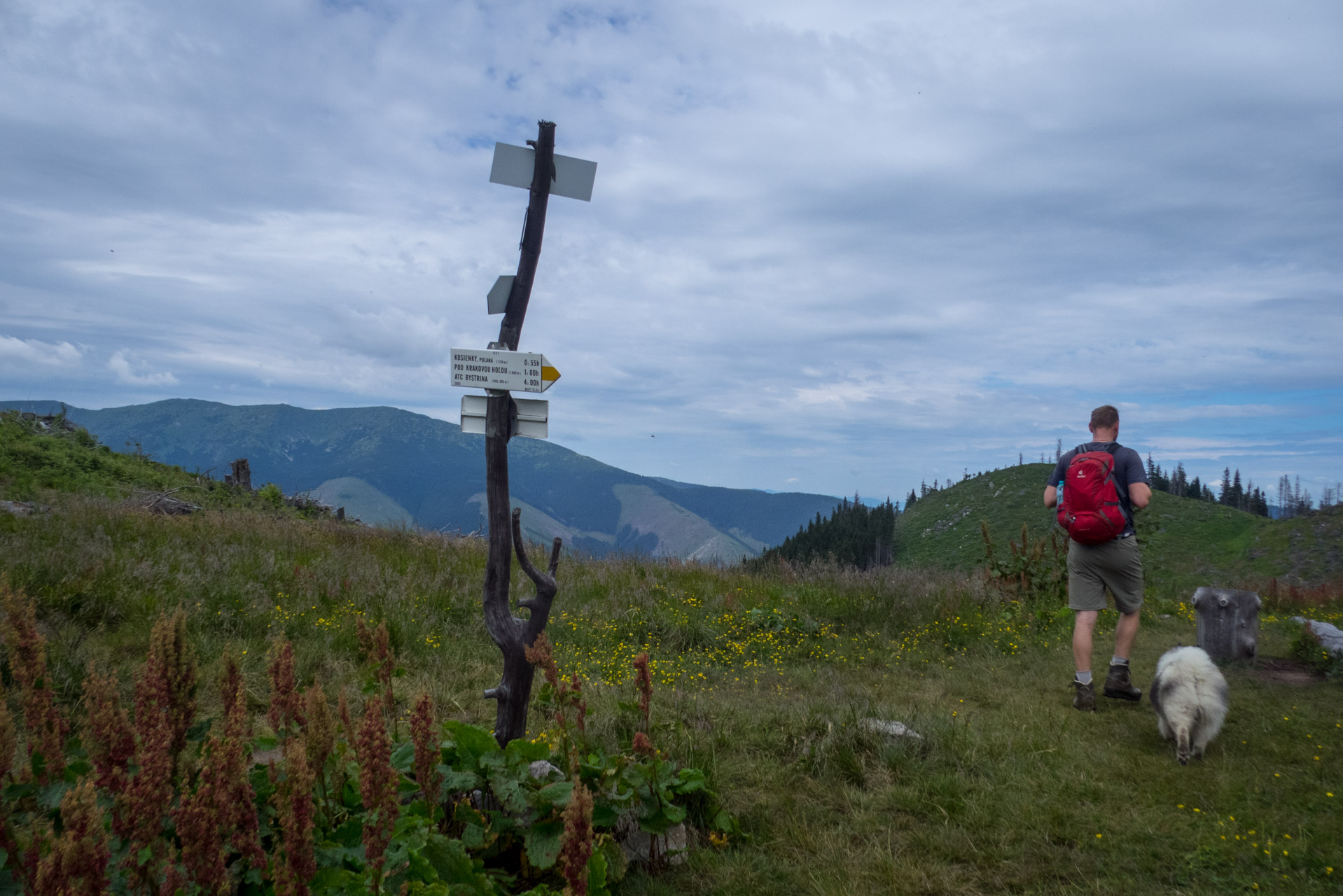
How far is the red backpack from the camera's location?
18.1 ft

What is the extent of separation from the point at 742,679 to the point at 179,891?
5.24 meters

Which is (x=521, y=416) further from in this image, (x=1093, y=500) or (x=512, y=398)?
(x=1093, y=500)

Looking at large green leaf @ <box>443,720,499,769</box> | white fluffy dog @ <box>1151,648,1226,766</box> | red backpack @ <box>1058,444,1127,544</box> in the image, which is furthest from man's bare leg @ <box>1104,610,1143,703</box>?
large green leaf @ <box>443,720,499,769</box>

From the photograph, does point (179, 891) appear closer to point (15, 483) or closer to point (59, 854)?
point (59, 854)

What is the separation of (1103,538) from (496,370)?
191 inches

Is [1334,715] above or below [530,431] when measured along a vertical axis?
below

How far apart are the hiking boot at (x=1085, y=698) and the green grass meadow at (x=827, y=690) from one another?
90mm

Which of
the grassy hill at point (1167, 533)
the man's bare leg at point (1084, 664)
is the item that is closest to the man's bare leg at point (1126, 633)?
the man's bare leg at point (1084, 664)

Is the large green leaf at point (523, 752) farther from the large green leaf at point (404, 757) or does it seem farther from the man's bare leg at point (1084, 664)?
the man's bare leg at point (1084, 664)

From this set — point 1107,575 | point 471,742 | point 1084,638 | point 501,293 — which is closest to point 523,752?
point 471,742

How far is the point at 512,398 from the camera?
390cm

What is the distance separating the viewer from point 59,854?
1.48 metres

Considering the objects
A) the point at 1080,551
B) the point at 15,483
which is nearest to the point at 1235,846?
the point at 1080,551

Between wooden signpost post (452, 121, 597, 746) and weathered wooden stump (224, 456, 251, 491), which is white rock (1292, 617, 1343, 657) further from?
weathered wooden stump (224, 456, 251, 491)
